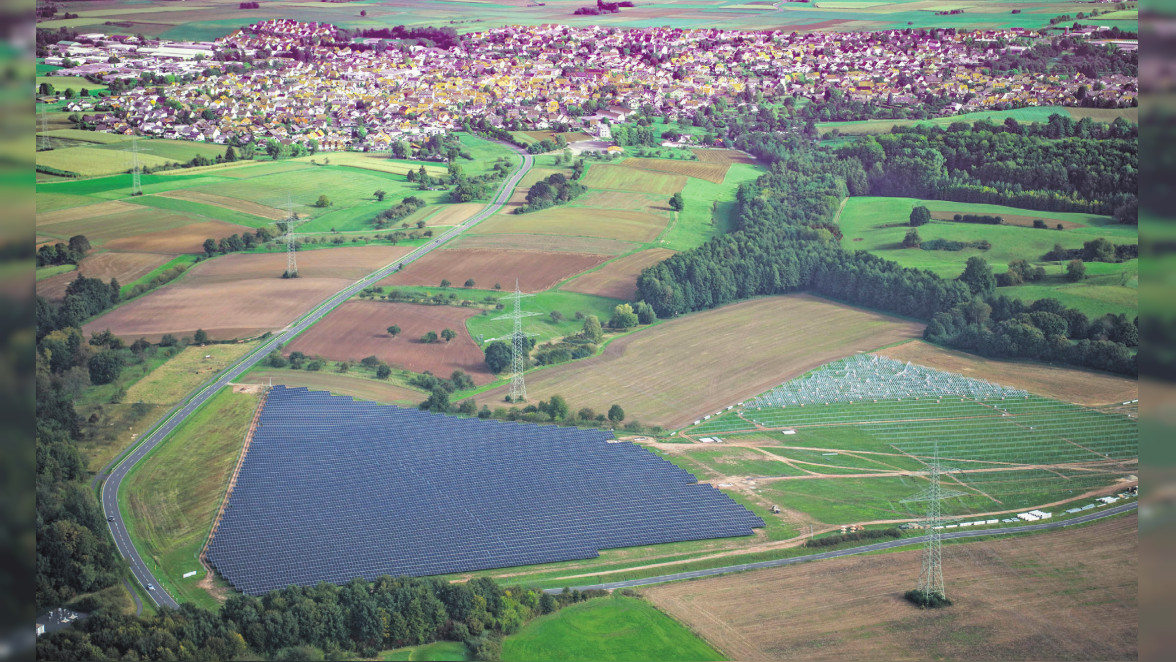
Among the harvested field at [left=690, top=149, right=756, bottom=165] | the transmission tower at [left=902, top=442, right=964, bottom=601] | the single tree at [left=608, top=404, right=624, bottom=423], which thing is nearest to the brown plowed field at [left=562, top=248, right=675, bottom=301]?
the single tree at [left=608, top=404, right=624, bottom=423]

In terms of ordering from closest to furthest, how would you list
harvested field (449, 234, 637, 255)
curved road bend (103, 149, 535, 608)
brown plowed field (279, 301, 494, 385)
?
curved road bend (103, 149, 535, 608), brown plowed field (279, 301, 494, 385), harvested field (449, 234, 637, 255)

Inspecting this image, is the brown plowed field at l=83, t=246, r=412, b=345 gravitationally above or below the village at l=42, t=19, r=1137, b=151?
below

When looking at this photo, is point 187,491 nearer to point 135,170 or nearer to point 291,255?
point 291,255

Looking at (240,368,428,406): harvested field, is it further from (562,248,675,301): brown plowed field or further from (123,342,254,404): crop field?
(562,248,675,301): brown plowed field

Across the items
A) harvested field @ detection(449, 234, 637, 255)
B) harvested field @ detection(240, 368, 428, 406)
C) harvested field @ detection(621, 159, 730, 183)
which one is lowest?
harvested field @ detection(240, 368, 428, 406)

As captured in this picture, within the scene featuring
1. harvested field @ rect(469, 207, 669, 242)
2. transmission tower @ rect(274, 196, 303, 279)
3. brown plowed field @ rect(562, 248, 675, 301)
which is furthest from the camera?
harvested field @ rect(469, 207, 669, 242)

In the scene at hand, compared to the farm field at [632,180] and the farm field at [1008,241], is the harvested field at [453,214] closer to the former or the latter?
the farm field at [632,180]
